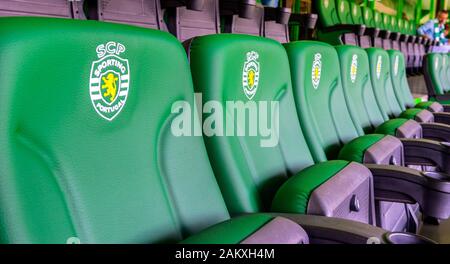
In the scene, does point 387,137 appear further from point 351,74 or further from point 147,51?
point 147,51

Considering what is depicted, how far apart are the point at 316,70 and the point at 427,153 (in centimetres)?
29

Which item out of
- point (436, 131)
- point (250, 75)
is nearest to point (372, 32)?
point (436, 131)

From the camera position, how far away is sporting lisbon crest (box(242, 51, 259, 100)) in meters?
0.53

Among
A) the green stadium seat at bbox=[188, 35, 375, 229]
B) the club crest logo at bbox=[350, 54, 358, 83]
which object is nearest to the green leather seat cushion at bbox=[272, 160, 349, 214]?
the green stadium seat at bbox=[188, 35, 375, 229]

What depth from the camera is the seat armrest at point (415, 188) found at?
1.97 feet

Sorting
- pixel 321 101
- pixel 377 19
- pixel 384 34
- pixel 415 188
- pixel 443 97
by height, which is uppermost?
pixel 377 19

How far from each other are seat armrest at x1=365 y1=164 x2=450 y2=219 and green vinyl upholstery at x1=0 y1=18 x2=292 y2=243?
0.30 m

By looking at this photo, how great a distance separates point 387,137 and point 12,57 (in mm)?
690

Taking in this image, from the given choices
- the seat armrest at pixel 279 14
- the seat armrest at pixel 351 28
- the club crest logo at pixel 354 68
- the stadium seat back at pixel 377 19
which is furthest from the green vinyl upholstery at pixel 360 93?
the stadium seat back at pixel 377 19

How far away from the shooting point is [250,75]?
1.78 feet

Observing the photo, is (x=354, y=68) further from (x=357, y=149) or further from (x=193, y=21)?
(x=193, y=21)

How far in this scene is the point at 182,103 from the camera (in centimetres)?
44

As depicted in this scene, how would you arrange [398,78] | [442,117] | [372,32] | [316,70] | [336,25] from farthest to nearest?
[372,32], [336,25], [398,78], [442,117], [316,70]

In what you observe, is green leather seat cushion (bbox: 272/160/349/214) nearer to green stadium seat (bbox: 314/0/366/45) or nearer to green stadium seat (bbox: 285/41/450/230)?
green stadium seat (bbox: 285/41/450/230)
